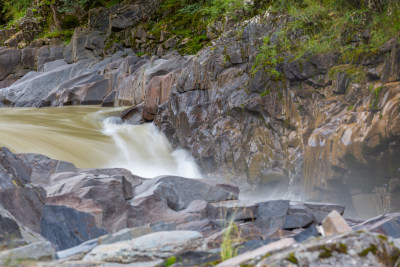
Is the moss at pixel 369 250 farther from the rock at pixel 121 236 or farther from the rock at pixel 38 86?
the rock at pixel 38 86

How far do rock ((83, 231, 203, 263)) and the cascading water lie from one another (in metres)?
8.22

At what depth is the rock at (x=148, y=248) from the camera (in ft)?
11.2

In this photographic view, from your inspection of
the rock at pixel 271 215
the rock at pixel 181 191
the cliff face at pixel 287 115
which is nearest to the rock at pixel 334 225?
the rock at pixel 271 215

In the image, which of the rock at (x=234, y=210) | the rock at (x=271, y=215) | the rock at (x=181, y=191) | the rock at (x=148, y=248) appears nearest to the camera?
the rock at (x=148, y=248)

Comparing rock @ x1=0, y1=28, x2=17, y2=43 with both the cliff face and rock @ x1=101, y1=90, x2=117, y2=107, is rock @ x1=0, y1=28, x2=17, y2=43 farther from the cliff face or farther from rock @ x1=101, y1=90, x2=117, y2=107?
the cliff face

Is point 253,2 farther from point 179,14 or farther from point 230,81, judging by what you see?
point 179,14

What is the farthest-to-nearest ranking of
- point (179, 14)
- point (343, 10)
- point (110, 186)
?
point (179, 14) < point (343, 10) < point (110, 186)

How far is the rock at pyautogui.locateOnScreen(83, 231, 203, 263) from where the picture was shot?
3.41m

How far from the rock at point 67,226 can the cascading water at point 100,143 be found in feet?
18.8

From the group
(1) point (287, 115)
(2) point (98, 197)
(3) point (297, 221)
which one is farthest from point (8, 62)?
(3) point (297, 221)

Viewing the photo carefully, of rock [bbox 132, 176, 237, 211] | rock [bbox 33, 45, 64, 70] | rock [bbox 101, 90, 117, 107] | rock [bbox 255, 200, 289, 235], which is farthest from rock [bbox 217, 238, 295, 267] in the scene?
rock [bbox 33, 45, 64, 70]

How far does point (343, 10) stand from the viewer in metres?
9.85

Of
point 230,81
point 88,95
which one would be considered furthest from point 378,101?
point 88,95

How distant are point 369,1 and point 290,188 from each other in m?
4.34
